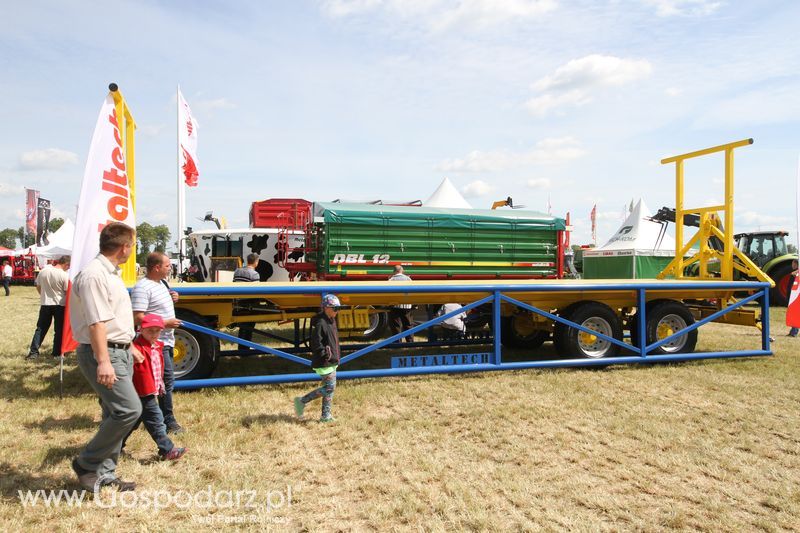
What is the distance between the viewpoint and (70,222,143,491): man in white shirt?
3283 millimetres

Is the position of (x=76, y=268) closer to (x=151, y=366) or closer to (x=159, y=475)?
(x=151, y=366)

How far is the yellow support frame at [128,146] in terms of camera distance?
5.76 metres

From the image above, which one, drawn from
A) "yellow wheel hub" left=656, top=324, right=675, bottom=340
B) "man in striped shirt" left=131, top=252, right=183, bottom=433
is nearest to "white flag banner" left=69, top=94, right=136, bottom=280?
"man in striped shirt" left=131, top=252, right=183, bottom=433

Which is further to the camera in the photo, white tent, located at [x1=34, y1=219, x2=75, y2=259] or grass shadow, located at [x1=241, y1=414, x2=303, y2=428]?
white tent, located at [x1=34, y1=219, x2=75, y2=259]

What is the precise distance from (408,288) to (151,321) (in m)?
3.25

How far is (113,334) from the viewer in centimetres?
344

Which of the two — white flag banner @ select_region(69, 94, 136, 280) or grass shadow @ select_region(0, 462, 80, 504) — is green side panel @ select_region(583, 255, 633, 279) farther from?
grass shadow @ select_region(0, 462, 80, 504)

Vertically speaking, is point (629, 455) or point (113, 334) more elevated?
point (113, 334)

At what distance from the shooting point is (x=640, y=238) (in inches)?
888

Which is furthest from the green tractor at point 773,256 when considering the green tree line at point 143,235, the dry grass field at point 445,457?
the green tree line at point 143,235

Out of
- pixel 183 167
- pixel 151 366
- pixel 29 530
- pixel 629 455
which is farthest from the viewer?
pixel 183 167

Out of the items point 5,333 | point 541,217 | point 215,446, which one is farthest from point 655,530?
point 5,333

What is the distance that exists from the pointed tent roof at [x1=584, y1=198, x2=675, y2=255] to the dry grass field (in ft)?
52.6

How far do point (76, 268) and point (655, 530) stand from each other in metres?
5.14
